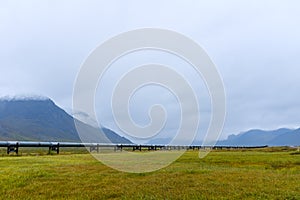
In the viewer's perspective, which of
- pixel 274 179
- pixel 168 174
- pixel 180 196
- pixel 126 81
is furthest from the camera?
pixel 126 81

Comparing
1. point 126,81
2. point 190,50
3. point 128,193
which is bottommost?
point 128,193

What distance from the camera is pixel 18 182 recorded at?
1720 centimetres

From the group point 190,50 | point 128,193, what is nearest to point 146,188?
point 128,193

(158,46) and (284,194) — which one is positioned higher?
(158,46)

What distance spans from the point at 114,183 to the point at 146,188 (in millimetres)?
2103

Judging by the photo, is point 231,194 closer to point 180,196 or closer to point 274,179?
point 180,196

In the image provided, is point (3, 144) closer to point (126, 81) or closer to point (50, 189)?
point (126, 81)

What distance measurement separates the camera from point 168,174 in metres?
20.3

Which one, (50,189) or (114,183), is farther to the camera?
(114,183)

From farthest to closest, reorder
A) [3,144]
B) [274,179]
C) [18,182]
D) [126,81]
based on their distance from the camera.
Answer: [3,144], [126,81], [274,179], [18,182]

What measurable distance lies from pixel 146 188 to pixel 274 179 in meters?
6.76

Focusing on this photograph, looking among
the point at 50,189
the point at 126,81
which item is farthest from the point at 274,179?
the point at 126,81

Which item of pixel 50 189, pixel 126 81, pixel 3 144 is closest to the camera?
pixel 50 189

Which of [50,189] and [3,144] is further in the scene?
→ [3,144]
